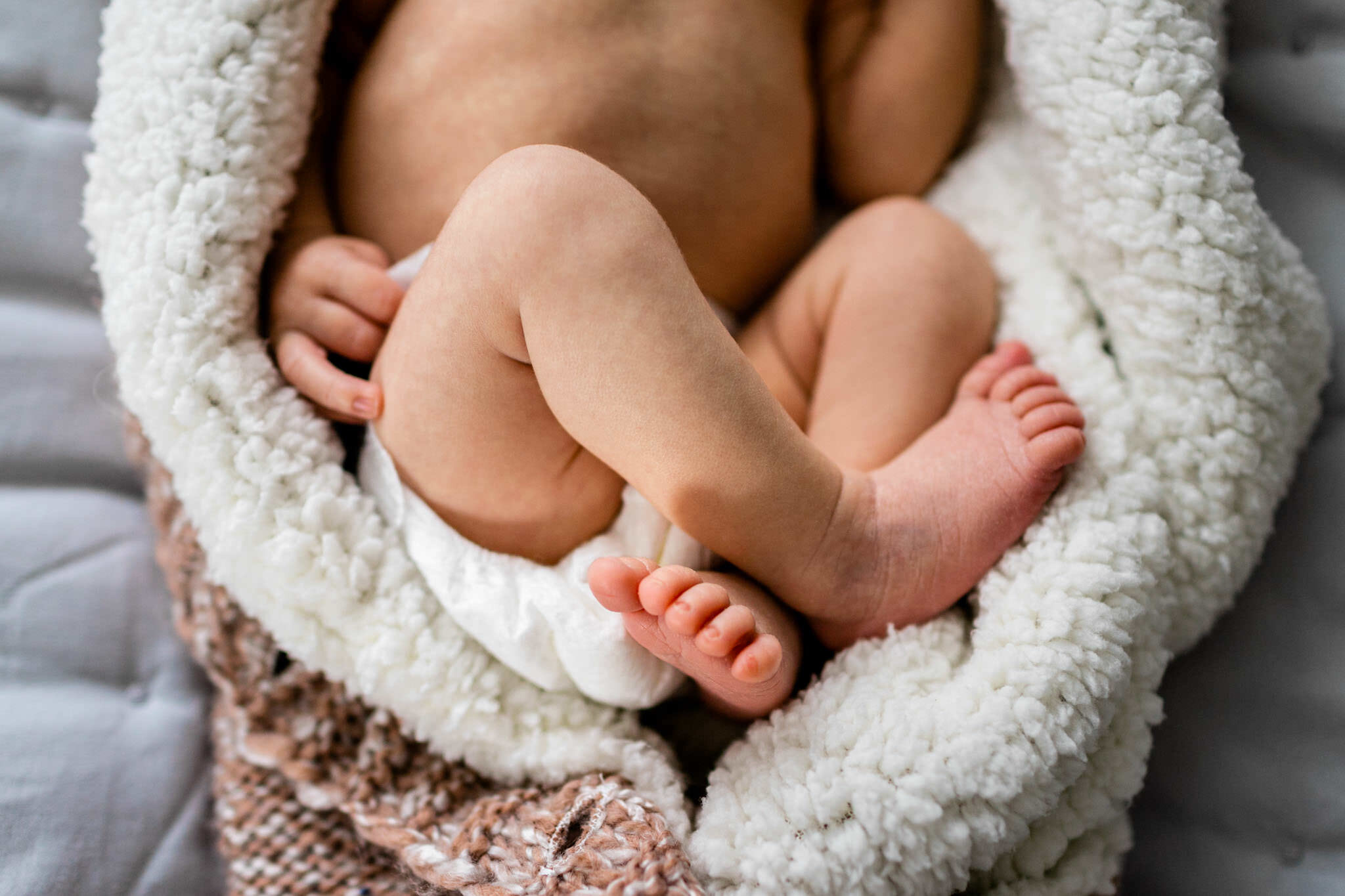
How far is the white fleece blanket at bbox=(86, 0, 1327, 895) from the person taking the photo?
0.64 m

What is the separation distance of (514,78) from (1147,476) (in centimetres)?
60


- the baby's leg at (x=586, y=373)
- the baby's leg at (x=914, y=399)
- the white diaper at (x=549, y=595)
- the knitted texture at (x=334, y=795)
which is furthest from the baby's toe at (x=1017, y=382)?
the knitted texture at (x=334, y=795)

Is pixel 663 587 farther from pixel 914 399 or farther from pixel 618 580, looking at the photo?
pixel 914 399

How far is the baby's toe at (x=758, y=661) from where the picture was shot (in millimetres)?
542

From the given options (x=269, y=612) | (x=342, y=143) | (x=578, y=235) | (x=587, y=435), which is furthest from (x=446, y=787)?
(x=342, y=143)

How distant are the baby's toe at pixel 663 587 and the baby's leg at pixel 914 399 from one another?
0.47 ft

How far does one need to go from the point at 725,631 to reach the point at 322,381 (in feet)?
1.25

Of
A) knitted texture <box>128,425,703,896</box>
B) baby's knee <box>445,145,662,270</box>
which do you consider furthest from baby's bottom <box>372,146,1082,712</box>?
knitted texture <box>128,425,703,896</box>

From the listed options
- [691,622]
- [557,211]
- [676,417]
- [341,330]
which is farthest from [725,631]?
[341,330]

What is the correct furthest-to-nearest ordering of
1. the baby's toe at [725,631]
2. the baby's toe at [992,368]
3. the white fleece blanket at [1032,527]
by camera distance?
the baby's toe at [992,368]
the white fleece blanket at [1032,527]
the baby's toe at [725,631]

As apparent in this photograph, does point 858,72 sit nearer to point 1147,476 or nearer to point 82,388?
point 1147,476

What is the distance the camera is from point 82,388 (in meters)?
0.89

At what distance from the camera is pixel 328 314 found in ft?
2.41

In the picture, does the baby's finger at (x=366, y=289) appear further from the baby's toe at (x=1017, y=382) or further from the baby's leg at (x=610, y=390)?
the baby's toe at (x=1017, y=382)
